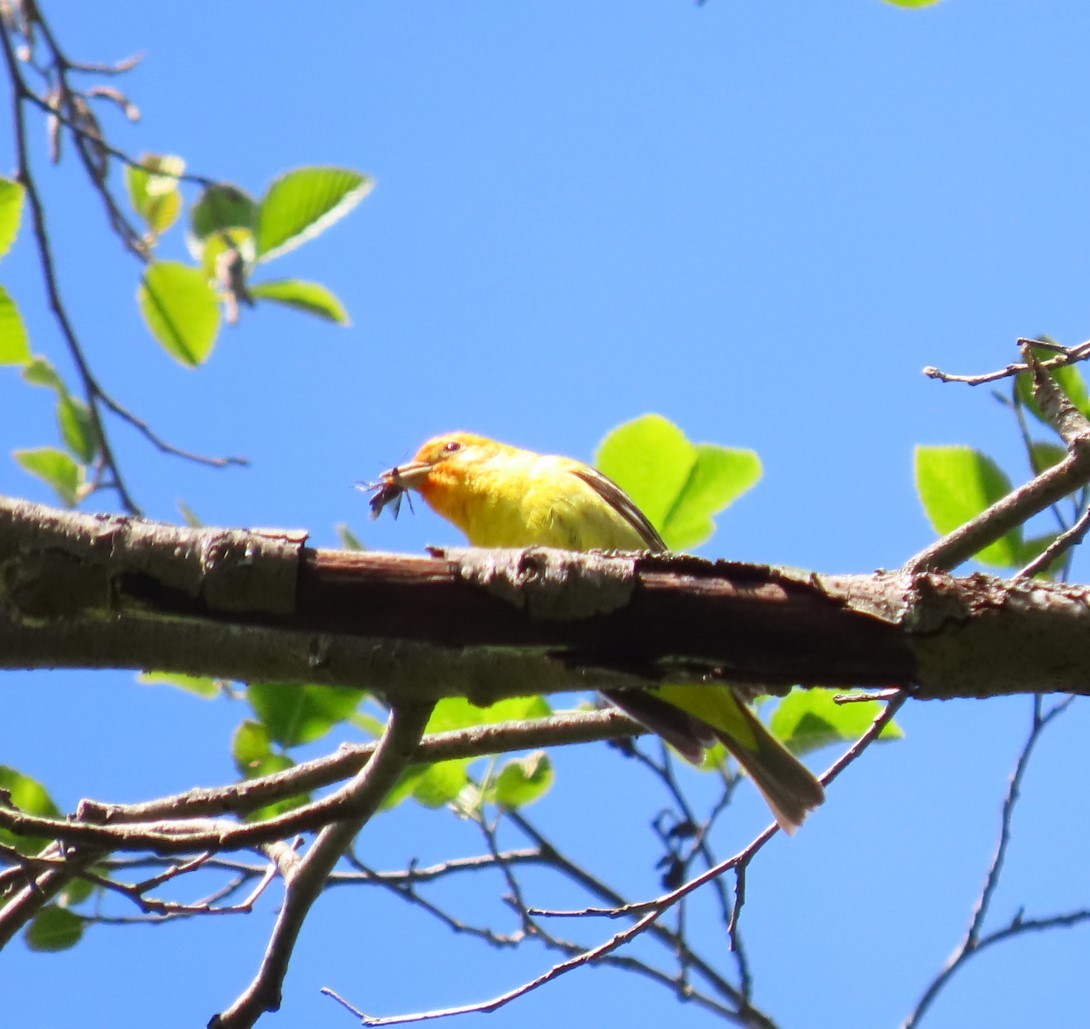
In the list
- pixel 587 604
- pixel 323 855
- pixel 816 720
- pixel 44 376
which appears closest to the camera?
pixel 587 604

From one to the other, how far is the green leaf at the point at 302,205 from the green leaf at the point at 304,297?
20cm

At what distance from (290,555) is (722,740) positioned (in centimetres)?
238

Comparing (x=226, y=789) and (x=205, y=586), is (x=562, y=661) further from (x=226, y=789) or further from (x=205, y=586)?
(x=226, y=789)

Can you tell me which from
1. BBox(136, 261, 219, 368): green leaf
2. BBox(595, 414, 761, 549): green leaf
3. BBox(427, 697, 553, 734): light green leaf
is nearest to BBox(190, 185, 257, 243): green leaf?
BBox(136, 261, 219, 368): green leaf

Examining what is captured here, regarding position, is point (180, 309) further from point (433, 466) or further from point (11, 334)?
point (433, 466)

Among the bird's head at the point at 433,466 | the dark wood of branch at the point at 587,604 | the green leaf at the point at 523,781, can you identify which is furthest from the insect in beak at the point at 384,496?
the dark wood of branch at the point at 587,604

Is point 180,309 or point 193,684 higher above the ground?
point 180,309

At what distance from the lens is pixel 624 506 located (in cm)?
465

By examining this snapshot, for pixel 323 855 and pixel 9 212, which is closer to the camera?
pixel 323 855

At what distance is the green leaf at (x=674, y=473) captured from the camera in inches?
164

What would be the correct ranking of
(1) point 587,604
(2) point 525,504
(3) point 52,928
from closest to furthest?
(1) point 587,604 → (3) point 52,928 → (2) point 525,504

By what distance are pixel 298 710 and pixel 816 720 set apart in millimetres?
1574

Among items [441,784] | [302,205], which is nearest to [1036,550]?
[441,784]

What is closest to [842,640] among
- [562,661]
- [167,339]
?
[562,661]
